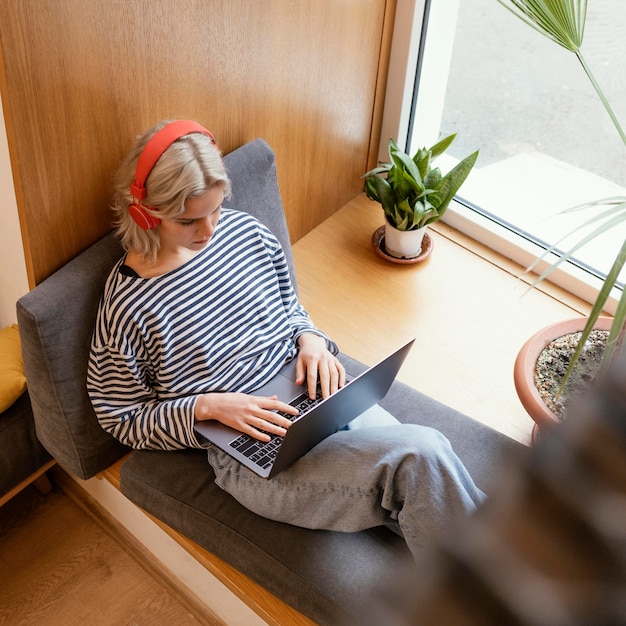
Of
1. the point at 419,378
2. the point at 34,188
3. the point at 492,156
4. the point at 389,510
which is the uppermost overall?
the point at 34,188

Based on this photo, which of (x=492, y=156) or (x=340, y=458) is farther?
(x=492, y=156)

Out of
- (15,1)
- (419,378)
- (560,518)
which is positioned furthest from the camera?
(419,378)

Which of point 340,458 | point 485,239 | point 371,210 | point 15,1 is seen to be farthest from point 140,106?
point 485,239

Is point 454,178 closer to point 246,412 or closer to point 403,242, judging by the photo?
point 403,242

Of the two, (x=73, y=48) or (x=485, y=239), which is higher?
(x=73, y=48)

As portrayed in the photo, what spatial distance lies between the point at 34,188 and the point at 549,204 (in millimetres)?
1519

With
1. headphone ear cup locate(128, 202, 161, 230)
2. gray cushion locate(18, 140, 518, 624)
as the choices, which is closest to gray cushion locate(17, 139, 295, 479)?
gray cushion locate(18, 140, 518, 624)

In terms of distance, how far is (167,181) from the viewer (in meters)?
1.32

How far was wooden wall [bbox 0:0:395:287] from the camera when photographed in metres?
1.27

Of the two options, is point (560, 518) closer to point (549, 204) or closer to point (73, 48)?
point (73, 48)

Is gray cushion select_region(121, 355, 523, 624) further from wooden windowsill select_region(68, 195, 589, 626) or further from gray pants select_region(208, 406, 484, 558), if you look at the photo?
wooden windowsill select_region(68, 195, 589, 626)

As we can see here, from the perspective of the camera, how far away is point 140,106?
1.48 meters

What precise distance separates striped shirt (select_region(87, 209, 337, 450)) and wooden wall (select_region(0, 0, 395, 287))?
0.58 feet

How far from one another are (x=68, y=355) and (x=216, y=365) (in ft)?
0.92
